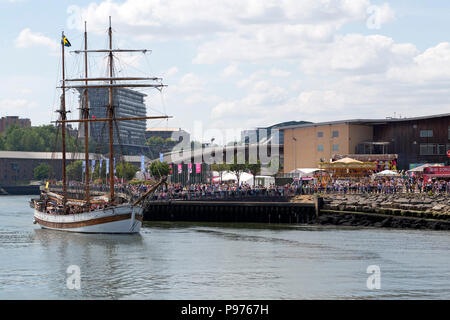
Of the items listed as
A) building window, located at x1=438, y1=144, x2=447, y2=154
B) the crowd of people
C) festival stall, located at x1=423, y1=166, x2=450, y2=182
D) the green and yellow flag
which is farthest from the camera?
building window, located at x1=438, y1=144, x2=447, y2=154

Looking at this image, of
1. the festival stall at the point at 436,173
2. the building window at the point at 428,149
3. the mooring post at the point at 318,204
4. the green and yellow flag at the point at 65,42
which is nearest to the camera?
the mooring post at the point at 318,204

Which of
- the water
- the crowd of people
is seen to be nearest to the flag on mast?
the crowd of people

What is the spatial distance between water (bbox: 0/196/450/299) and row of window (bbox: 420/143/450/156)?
1321 inches

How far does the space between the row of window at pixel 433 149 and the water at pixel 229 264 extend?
33.6m

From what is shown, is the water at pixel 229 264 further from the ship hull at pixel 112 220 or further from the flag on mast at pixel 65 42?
the flag on mast at pixel 65 42

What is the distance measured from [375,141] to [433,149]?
8.43 metres

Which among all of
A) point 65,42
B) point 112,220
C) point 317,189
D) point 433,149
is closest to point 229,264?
point 112,220

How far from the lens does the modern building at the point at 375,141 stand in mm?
92250

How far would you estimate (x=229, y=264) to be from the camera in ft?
138

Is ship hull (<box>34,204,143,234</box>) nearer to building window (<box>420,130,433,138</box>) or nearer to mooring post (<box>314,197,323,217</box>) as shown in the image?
mooring post (<box>314,197,323,217</box>)

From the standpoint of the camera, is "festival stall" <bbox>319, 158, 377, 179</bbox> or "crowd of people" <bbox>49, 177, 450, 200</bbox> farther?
"festival stall" <bbox>319, 158, 377, 179</bbox>

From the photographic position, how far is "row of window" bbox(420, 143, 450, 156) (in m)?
91.8

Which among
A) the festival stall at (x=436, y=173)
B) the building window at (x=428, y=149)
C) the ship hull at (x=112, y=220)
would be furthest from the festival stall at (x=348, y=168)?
the ship hull at (x=112, y=220)

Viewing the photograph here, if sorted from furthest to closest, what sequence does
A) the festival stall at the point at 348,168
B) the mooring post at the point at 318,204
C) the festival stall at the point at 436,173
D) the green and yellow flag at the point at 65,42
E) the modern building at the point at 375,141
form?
the modern building at the point at 375,141, the festival stall at the point at 348,168, the green and yellow flag at the point at 65,42, the festival stall at the point at 436,173, the mooring post at the point at 318,204
